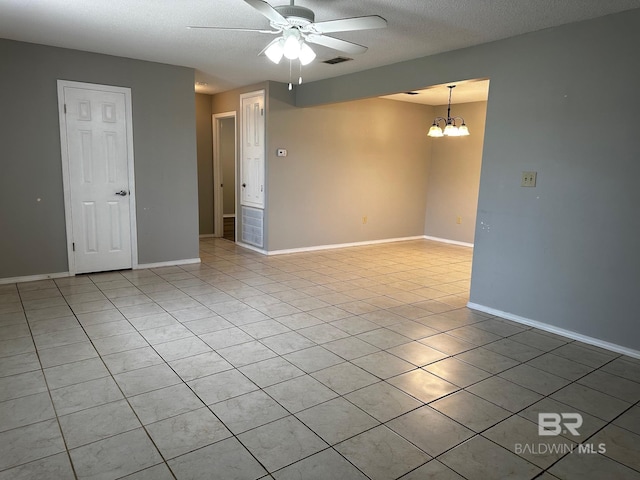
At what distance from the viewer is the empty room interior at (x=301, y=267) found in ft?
6.88

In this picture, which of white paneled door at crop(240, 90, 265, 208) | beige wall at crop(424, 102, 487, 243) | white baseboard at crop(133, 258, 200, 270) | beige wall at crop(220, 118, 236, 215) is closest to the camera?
white baseboard at crop(133, 258, 200, 270)

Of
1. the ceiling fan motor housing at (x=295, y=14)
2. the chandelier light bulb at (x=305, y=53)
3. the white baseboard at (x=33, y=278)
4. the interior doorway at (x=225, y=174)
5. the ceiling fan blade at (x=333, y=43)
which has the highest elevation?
the ceiling fan motor housing at (x=295, y=14)

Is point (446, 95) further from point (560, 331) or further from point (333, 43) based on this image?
point (560, 331)

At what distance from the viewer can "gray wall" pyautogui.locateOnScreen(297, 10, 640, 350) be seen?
3059 millimetres

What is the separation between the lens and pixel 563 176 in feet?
11.1

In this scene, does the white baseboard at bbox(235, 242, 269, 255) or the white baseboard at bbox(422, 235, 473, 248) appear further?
the white baseboard at bbox(422, 235, 473, 248)

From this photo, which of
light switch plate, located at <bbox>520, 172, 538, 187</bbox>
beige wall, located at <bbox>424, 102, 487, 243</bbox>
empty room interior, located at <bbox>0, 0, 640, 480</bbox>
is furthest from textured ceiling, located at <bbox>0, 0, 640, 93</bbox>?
beige wall, located at <bbox>424, 102, 487, 243</bbox>

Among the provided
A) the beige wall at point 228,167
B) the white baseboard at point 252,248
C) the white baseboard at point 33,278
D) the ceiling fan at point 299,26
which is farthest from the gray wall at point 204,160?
the ceiling fan at point 299,26

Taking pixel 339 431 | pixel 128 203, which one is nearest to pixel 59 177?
pixel 128 203

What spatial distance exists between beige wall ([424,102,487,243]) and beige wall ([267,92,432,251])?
190 millimetres

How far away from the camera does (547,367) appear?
2896mm

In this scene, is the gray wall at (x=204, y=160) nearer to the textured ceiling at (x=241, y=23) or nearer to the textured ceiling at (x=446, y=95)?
the textured ceiling at (x=241, y=23)

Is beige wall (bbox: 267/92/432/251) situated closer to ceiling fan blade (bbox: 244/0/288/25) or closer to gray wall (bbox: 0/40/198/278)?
gray wall (bbox: 0/40/198/278)

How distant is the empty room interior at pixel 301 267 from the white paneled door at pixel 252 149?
0.06 metres
